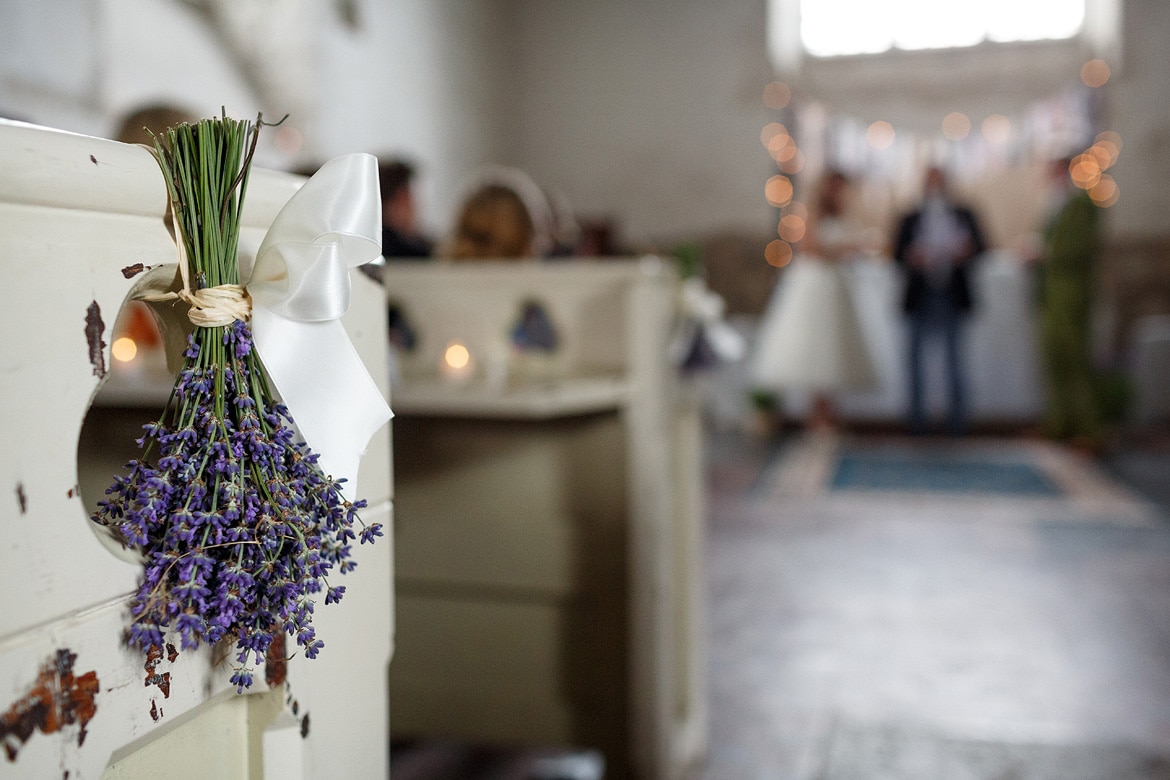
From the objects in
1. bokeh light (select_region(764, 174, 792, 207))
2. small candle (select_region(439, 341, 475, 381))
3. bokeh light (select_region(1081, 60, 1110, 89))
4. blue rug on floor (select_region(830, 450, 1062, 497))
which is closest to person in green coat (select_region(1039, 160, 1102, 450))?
blue rug on floor (select_region(830, 450, 1062, 497))

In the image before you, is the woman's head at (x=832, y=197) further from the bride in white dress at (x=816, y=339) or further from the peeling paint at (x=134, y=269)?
the peeling paint at (x=134, y=269)

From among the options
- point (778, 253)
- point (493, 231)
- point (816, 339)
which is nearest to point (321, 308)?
point (493, 231)

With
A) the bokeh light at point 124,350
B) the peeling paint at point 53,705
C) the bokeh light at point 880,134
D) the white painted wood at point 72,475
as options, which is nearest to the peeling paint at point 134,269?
→ the white painted wood at point 72,475

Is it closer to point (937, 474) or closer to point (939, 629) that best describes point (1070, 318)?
point (937, 474)

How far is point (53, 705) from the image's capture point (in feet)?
1.59

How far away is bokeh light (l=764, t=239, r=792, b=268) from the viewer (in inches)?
311

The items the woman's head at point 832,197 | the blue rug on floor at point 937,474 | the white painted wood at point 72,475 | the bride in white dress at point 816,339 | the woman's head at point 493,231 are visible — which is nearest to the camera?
the white painted wood at point 72,475

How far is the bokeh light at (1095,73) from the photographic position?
7.30 m

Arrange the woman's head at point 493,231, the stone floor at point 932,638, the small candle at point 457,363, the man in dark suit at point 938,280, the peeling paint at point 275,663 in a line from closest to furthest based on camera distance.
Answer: the peeling paint at point 275,663, the small candle at point 457,363, the stone floor at point 932,638, the woman's head at point 493,231, the man in dark suit at point 938,280

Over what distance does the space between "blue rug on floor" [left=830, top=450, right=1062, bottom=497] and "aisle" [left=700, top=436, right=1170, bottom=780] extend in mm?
25

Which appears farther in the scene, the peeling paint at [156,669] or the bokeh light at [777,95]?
the bokeh light at [777,95]

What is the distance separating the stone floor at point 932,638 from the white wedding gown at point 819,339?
Result: 113 centimetres

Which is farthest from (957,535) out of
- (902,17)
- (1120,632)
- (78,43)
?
(902,17)

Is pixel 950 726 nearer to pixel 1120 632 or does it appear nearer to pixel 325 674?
pixel 1120 632
